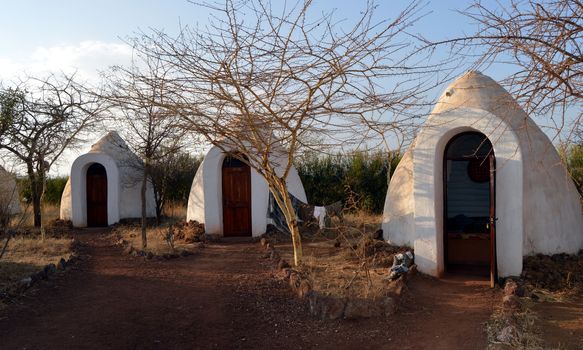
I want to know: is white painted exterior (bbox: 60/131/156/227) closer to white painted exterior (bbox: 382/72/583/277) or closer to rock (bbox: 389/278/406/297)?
white painted exterior (bbox: 382/72/583/277)

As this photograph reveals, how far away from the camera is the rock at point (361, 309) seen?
608 cm

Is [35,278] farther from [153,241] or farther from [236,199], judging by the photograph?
[236,199]

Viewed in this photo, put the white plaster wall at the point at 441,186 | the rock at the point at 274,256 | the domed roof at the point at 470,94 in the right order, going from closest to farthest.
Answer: the white plaster wall at the point at 441,186
the domed roof at the point at 470,94
the rock at the point at 274,256

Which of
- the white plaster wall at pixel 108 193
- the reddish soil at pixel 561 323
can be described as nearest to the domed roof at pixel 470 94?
the reddish soil at pixel 561 323

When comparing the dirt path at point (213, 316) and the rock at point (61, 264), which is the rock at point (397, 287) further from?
the rock at point (61, 264)

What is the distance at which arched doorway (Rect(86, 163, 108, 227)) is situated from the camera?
16562 mm

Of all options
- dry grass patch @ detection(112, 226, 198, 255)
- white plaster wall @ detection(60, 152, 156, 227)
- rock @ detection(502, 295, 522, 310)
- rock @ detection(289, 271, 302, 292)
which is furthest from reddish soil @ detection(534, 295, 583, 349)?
white plaster wall @ detection(60, 152, 156, 227)

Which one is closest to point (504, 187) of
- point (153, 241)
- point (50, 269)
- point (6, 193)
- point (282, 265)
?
point (282, 265)

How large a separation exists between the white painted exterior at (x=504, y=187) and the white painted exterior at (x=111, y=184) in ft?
33.0

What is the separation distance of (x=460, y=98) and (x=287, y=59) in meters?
3.79

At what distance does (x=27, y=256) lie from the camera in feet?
32.4

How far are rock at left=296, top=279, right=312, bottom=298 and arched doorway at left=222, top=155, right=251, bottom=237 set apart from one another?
6105 mm

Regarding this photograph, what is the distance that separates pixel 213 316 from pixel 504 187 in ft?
14.7

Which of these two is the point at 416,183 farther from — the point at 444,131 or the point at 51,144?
the point at 51,144
